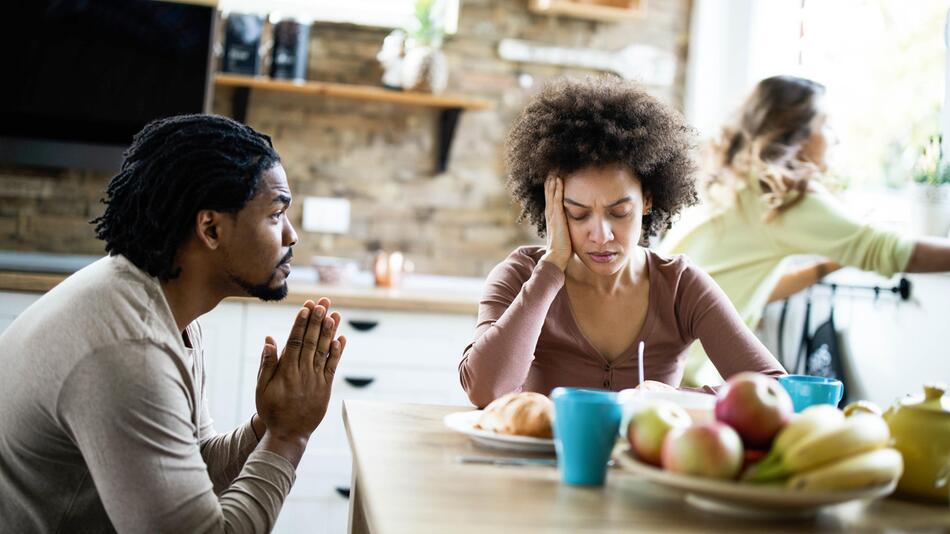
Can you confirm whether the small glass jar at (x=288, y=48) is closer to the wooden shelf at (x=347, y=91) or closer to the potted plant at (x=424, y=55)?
the wooden shelf at (x=347, y=91)

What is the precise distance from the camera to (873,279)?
9.42ft

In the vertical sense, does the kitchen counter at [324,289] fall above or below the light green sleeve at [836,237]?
below

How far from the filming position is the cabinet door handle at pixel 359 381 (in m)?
3.11

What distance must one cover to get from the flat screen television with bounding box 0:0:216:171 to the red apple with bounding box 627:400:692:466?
2.51 m

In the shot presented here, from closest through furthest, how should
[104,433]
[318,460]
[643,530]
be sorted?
[643,530] → [104,433] → [318,460]

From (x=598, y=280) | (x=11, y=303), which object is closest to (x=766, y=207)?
(x=598, y=280)

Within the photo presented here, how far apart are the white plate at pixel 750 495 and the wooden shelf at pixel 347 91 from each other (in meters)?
2.58

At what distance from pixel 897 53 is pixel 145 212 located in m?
2.44

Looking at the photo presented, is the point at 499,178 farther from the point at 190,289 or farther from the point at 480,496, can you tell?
the point at 480,496

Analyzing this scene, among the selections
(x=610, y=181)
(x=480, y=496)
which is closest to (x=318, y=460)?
(x=610, y=181)

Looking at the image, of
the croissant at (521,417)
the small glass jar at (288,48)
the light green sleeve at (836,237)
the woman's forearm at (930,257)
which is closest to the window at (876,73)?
the light green sleeve at (836,237)

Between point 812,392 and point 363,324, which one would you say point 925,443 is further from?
point 363,324

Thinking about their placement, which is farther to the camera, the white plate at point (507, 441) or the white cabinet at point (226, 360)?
the white cabinet at point (226, 360)

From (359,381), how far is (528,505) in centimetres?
207
